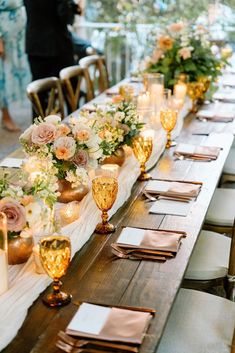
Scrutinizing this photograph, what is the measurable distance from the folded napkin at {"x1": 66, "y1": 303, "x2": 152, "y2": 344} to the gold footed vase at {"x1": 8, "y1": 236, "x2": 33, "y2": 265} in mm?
268

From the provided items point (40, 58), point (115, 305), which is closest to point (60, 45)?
point (40, 58)

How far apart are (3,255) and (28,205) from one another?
9.2 inches

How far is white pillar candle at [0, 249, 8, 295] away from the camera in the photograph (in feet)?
5.29

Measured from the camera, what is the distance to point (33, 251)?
5.70 ft

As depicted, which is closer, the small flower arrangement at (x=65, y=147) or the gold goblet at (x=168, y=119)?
the small flower arrangement at (x=65, y=147)

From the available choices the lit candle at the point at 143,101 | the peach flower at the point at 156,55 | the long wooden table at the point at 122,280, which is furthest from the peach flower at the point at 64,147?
the peach flower at the point at 156,55

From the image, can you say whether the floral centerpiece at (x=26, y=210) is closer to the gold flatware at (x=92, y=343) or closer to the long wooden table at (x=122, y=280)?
the long wooden table at (x=122, y=280)

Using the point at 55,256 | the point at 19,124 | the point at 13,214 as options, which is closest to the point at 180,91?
the point at 13,214

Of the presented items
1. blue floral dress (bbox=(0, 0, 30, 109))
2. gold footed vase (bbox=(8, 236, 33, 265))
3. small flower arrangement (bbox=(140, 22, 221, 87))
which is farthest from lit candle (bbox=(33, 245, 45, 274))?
blue floral dress (bbox=(0, 0, 30, 109))

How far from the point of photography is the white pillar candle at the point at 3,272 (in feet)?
5.29

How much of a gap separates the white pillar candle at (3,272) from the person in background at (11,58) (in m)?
4.09

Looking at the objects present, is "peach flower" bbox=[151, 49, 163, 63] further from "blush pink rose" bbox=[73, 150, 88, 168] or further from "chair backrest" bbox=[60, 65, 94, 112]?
"blush pink rose" bbox=[73, 150, 88, 168]

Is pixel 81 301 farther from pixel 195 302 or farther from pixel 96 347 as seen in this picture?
pixel 195 302

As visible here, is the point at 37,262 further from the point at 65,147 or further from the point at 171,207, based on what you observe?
the point at 171,207
